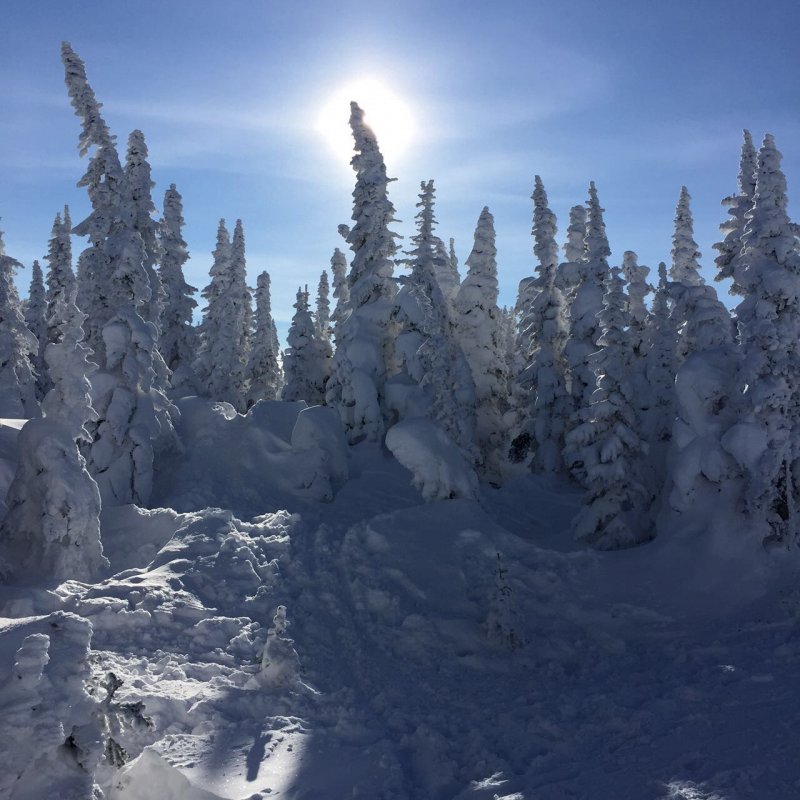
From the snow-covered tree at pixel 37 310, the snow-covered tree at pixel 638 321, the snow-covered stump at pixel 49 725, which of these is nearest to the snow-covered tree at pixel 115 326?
the snow-covered stump at pixel 49 725

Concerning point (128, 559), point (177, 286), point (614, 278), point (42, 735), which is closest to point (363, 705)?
point (42, 735)

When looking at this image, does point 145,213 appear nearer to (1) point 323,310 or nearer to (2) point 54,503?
(2) point 54,503

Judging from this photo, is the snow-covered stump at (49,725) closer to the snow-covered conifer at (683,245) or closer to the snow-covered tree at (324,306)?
the snow-covered conifer at (683,245)

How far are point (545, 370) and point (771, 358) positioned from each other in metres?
16.6

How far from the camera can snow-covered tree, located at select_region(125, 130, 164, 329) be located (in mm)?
30031

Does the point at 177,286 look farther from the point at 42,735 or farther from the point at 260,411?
the point at 42,735

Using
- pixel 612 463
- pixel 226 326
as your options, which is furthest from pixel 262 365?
pixel 612 463

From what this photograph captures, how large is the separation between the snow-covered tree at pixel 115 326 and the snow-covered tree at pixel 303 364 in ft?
49.8

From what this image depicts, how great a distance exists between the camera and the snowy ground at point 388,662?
8.56 meters

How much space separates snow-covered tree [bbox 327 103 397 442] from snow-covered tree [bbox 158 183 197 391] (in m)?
12.9

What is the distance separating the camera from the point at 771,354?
18.8 m

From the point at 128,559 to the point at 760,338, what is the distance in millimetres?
17511

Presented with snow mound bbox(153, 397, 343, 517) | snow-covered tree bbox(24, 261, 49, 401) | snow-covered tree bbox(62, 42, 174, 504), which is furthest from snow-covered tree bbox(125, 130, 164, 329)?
snow-covered tree bbox(24, 261, 49, 401)

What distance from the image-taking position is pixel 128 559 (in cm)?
1798
